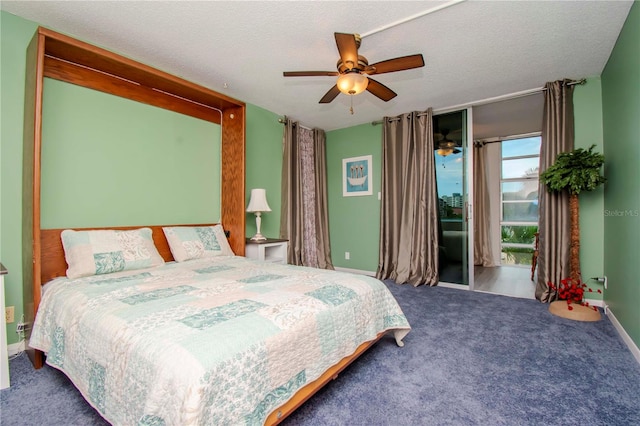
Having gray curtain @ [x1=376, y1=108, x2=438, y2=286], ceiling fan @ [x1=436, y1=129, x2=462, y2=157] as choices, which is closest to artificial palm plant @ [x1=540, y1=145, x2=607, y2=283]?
ceiling fan @ [x1=436, y1=129, x2=462, y2=157]

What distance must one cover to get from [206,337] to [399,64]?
82.9 inches

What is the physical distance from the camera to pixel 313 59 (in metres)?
2.70

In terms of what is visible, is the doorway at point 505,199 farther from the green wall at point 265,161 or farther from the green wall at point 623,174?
the green wall at point 265,161

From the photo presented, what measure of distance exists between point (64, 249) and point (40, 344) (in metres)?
0.70

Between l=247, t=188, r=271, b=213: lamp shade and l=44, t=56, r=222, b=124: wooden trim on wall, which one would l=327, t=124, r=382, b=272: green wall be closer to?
l=247, t=188, r=271, b=213: lamp shade

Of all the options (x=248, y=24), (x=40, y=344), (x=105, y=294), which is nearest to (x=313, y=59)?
(x=248, y=24)

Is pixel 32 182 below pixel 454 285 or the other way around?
the other way around

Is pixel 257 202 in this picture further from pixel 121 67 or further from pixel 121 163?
pixel 121 67

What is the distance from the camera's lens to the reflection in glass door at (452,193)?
3898 mm

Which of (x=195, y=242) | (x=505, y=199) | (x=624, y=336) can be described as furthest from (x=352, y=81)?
(x=505, y=199)

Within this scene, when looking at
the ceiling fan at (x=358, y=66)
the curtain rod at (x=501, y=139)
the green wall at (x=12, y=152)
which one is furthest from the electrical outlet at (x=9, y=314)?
the curtain rod at (x=501, y=139)

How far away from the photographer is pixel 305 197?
4.64m

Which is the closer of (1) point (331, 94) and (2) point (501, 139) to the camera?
(1) point (331, 94)

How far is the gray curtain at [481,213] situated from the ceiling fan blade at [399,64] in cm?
418
